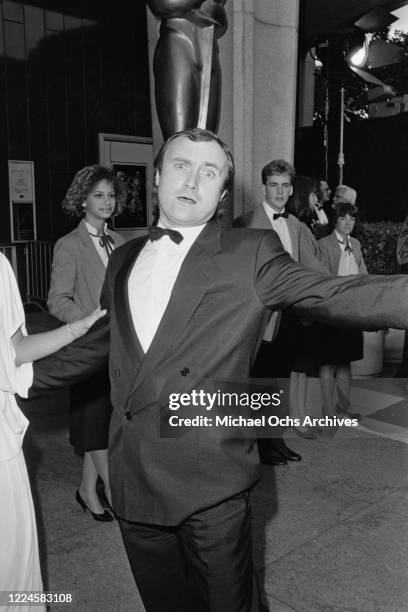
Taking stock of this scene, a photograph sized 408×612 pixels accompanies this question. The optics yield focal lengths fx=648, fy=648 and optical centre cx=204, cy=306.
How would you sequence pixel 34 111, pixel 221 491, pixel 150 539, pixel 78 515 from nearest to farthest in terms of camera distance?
pixel 221 491
pixel 150 539
pixel 78 515
pixel 34 111

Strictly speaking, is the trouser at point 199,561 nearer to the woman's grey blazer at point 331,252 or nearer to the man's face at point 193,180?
the man's face at point 193,180

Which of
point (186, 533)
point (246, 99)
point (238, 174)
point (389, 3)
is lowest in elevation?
point (186, 533)

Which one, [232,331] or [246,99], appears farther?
[246,99]

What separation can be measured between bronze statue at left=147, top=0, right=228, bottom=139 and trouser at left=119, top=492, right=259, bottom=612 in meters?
2.51

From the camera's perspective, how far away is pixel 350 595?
9.35 feet

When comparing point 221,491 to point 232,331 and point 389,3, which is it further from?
point 389,3

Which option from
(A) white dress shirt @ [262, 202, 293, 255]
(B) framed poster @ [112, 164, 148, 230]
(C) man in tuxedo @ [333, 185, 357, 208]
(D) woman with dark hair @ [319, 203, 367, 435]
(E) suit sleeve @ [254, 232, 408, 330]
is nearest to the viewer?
(E) suit sleeve @ [254, 232, 408, 330]

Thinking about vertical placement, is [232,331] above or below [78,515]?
Answer: above

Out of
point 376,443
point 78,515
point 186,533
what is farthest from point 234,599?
point 376,443

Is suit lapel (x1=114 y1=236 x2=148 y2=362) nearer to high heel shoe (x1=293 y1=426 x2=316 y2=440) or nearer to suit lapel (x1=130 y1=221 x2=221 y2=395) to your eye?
suit lapel (x1=130 y1=221 x2=221 y2=395)

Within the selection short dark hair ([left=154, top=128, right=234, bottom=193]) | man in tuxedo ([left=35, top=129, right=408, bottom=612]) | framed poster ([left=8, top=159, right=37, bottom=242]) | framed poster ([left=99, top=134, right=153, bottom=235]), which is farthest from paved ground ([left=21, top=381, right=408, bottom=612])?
framed poster ([left=99, top=134, right=153, bottom=235])

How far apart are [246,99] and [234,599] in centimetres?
398

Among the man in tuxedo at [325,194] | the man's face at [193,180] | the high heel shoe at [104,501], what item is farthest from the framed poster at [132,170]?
the man's face at [193,180]

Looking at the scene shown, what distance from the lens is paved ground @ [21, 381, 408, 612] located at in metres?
2.88
